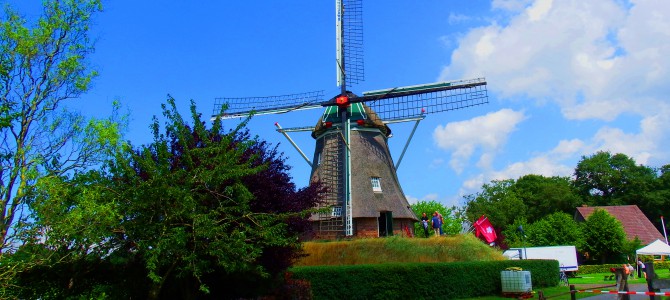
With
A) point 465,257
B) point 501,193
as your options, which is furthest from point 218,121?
point 501,193

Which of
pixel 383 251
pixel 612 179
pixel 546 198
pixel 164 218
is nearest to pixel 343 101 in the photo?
pixel 383 251

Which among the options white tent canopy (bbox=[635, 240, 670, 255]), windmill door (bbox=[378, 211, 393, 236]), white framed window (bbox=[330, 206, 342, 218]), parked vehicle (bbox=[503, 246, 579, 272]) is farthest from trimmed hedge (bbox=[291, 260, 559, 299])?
white tent canopy (bbox=[635, 240, 670, 255])

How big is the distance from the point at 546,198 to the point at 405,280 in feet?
161

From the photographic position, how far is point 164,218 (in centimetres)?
963

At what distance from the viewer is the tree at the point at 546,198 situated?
60781 mm

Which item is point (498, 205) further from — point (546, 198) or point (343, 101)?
point (343, 101)

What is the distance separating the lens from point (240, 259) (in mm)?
10195

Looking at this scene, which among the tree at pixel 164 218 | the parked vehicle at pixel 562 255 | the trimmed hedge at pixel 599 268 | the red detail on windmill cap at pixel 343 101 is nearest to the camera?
the tree at pixel 164 218

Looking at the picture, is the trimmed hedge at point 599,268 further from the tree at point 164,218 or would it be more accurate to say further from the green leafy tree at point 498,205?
the tree at point 164,218

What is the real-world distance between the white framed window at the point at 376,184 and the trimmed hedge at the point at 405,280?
25.9 feet

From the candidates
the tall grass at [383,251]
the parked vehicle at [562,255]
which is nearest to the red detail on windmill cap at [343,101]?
the tall grass at [383,251]

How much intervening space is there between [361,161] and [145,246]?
18.5 m

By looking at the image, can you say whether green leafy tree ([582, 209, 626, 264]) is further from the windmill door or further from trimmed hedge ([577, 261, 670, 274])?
the windmill door

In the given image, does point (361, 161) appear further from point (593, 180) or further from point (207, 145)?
point (593, 180)
